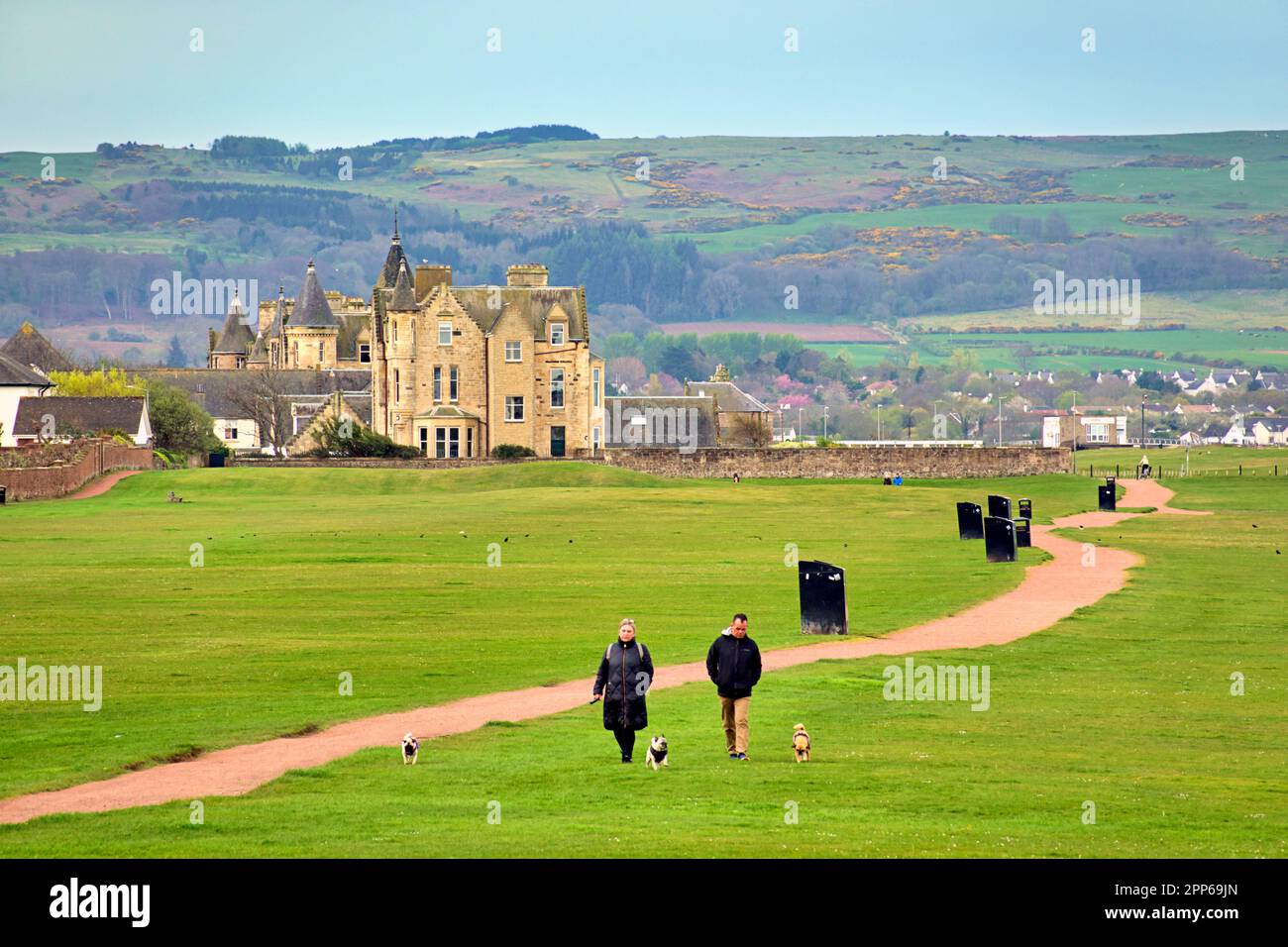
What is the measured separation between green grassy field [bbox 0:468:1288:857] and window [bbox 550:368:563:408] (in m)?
71.6

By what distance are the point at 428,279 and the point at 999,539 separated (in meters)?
70.2

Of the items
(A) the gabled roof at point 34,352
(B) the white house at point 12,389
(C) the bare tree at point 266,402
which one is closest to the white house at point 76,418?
(B) the white house at point 12,389

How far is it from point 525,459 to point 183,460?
63.2ft

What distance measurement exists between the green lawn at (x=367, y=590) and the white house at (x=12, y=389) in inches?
732

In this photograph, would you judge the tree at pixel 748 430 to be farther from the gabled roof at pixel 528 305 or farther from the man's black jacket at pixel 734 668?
the man's black jacket at pixel 734 668

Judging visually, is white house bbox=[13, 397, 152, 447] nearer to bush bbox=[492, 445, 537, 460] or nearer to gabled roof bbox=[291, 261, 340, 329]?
bush bbox=[492, 445, 537, 460]

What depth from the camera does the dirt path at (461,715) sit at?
23703 mm

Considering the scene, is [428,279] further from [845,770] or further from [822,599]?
[845,770]

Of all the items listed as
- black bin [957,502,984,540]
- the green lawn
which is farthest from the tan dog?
black bin [957,502,984,540]

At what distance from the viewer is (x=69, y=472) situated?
92375mm

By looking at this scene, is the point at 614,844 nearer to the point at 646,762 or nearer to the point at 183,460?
the point at 646,762

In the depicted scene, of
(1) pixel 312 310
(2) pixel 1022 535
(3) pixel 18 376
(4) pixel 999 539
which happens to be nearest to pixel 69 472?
(3) pixel 18 376

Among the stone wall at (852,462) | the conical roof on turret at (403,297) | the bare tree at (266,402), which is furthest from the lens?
the bare tree at (266,402)

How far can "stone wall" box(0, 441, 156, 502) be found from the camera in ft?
289
